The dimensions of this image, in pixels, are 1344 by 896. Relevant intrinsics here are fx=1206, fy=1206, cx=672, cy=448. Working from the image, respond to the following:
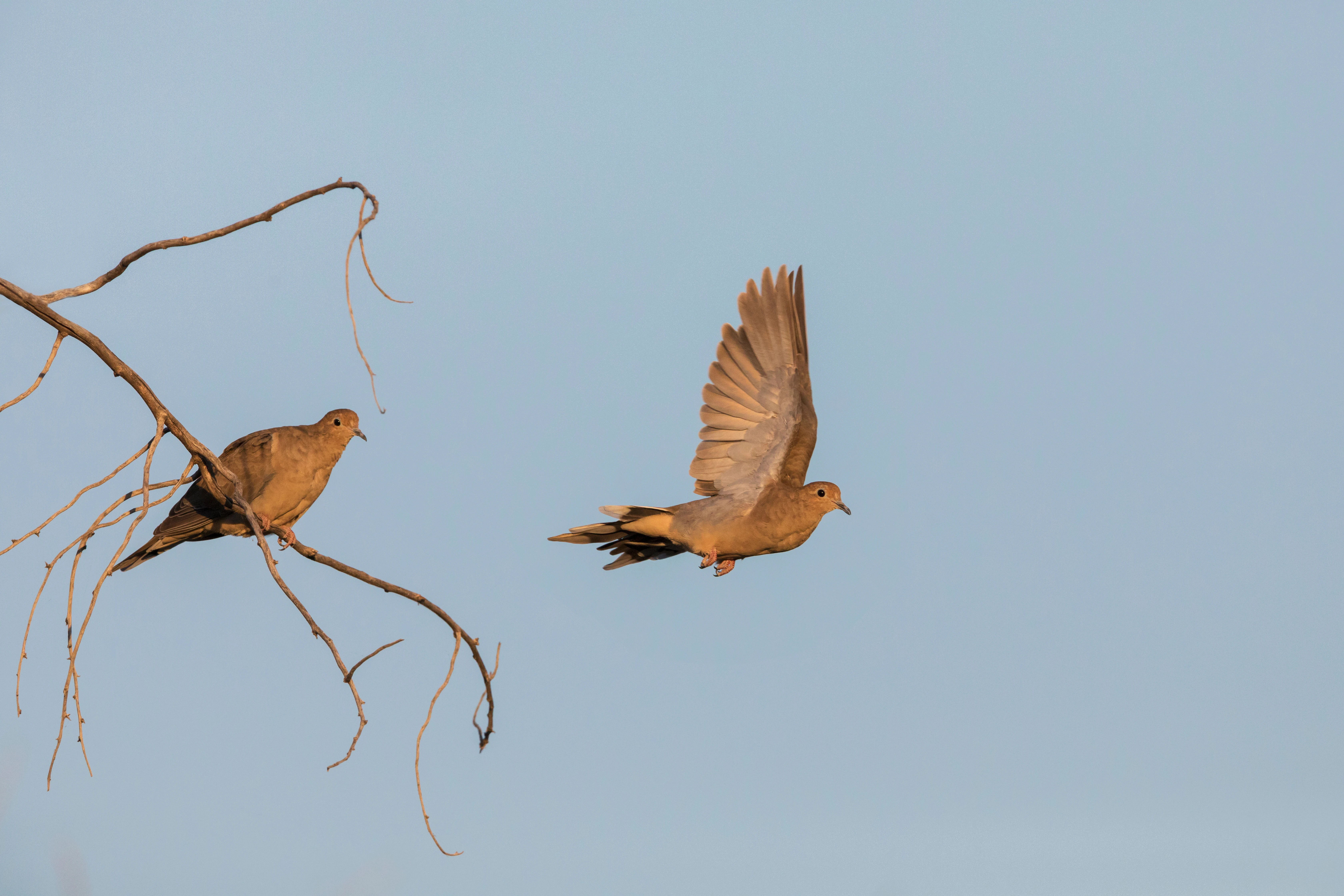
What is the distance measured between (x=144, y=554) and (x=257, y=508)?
0.77 meters

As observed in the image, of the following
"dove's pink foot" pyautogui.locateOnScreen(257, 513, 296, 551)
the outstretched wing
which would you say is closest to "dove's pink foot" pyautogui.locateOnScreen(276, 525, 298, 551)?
"dove's pink foot" pyautogui.locateOnScreen(257, 513, 296, 551)

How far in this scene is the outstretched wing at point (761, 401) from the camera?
835cm

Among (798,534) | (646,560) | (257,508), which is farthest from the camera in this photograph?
(646,560)

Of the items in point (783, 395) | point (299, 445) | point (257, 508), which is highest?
point (783, 395)

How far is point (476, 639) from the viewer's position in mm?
4320

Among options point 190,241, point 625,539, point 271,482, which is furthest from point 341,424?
point 190,241

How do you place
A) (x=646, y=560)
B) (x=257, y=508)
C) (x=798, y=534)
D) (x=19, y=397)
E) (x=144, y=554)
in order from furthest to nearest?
(x=646, y=560) → (x=798, y=534) → (x=257, y=508) → (x=144, y=554) → (x=19, y=397)

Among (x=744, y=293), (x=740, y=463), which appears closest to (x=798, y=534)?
(x=740, y=463)

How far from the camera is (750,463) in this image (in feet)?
27.8

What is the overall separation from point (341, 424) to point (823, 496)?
3.26 m

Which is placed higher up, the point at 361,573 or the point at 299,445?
the point at 299,445

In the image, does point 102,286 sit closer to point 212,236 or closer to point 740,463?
point 212,236

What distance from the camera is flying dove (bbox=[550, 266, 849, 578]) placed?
808cm

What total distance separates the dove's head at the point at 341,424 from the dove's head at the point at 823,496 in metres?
3.07
